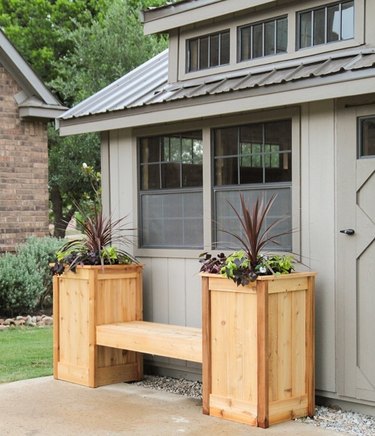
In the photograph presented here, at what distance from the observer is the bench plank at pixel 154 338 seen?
668cm

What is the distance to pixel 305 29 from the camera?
283 inches

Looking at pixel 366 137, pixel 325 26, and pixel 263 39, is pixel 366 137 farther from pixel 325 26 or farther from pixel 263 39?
pixel 263 39

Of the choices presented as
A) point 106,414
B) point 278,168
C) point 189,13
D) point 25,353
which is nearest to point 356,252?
point 278,168

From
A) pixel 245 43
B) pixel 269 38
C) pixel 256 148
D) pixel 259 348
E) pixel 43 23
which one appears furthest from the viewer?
pixel 43 23

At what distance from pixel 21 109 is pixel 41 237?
87.3 inches

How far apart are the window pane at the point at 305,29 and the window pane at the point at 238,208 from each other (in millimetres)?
1372

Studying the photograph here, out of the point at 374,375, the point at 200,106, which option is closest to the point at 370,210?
the point at 374,375

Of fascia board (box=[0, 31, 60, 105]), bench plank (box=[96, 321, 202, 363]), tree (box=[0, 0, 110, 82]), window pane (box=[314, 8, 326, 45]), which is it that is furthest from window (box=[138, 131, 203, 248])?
tree (box=[0, 0, 110, 82])

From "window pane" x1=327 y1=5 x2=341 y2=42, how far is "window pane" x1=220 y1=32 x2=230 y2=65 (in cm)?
116

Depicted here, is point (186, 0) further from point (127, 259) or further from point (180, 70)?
point (127, 259)

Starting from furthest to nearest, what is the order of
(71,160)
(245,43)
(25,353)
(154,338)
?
1. (71,160)
2. (25,353)
3. (245,43)
4. (154,338)

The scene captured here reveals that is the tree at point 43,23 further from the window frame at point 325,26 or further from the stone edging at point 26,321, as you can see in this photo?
the window frame at point 325,26

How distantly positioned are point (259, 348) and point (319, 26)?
9.69 ft

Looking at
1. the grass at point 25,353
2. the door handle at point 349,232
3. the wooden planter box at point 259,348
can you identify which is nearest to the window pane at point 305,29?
the door handle at point 349,232
